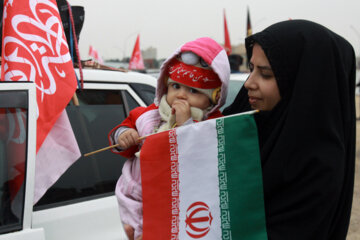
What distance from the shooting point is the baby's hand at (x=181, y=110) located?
1.46 m

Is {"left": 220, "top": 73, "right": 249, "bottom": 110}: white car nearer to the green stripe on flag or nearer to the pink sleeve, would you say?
the pink sleeve

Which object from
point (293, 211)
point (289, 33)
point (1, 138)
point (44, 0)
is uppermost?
point (44, 0)

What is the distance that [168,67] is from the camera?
5.39 ft

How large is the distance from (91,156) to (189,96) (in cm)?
83

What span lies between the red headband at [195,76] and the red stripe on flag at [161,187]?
10.3 inches

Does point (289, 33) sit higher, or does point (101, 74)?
point (289, 33)

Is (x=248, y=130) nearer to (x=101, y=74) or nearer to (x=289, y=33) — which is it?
(x=289, y=33)

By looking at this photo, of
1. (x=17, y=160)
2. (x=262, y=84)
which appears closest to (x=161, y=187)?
(x=262, y=84)

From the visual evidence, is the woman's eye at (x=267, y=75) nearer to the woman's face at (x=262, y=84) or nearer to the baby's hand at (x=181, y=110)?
the woman's face at (x=262, y=84)

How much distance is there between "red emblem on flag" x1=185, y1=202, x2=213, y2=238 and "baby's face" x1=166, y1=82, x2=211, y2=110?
0.44 metres

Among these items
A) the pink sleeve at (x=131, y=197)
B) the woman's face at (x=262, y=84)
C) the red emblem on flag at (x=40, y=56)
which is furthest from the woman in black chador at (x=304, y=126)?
the red emblem on flag at (x=40, y=56)

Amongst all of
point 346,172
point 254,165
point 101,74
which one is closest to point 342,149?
point 346,172

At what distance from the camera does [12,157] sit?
1.64 metres

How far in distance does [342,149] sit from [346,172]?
6.3 inches
